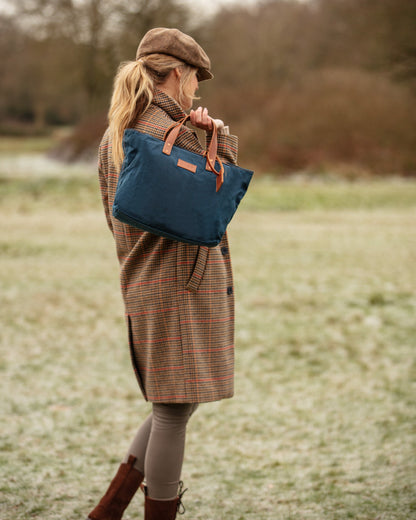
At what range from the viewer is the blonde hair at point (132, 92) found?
1.97m

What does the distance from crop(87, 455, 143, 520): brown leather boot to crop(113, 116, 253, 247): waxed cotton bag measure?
36.2 inches

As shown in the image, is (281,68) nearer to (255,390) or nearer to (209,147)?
(255,390)

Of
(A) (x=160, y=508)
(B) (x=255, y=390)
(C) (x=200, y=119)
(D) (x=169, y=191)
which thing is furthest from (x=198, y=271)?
(B) (x=255, y=390)

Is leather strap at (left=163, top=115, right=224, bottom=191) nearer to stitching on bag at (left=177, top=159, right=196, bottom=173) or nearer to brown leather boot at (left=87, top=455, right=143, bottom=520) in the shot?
stitching on bag at (left=177, top=159, right=196, bottom=173)

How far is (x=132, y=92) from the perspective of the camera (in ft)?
6.46

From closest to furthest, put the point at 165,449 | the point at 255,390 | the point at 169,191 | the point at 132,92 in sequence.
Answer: the point at 169,191, the point at 132,92, the point at 165,449, the point at 255,390

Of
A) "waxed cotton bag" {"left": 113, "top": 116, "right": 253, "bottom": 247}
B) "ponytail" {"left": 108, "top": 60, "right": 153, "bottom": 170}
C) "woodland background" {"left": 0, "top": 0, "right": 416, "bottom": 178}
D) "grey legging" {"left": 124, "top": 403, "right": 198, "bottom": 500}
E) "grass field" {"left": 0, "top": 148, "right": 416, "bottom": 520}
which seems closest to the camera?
"waxed cotton bag" {"left": 113, "top": 116, "right": 253, "bottom": 247}

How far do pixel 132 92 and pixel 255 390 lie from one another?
281 centimetres

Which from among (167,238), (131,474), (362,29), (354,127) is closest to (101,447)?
(131,474)

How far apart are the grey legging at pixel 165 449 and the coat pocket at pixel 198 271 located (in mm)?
412

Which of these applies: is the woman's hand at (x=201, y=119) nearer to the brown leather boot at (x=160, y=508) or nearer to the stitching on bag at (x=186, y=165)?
the stitching on bag at (x=186, y=165)

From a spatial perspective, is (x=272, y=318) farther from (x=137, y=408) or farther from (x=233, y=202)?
(x=233, y=202)

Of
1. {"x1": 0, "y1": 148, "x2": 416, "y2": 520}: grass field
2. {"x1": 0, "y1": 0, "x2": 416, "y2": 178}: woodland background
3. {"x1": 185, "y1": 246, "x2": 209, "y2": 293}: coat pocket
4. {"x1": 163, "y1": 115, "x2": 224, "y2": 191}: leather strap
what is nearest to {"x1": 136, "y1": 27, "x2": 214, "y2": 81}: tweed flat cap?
{"x1": 163, "y1": 115, "x2": 224, "y2": 191}: leather strap

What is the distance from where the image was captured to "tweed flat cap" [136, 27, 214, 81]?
6.64 ft
